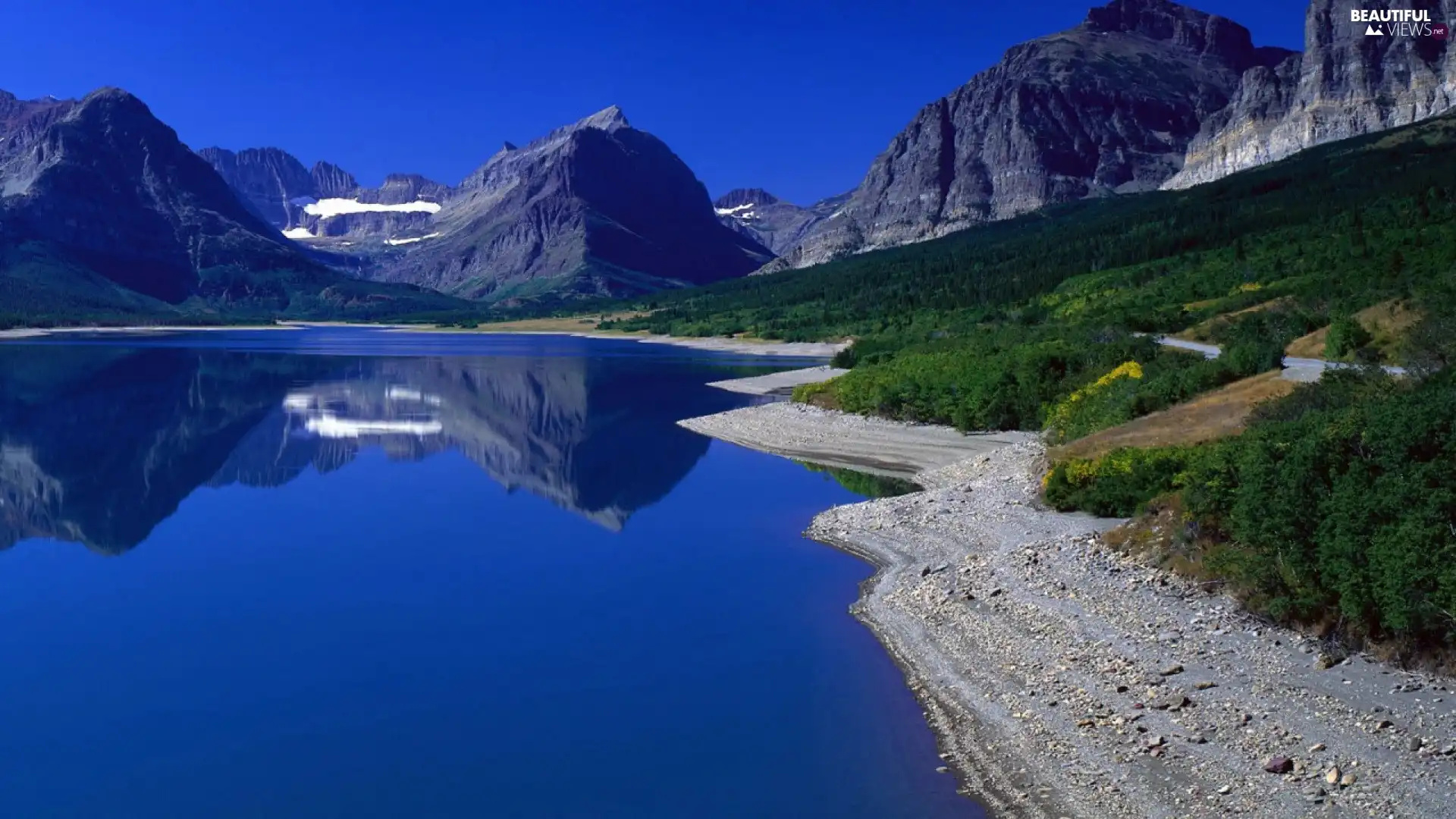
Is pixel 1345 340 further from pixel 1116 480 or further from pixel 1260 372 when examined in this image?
pixel 1116 480

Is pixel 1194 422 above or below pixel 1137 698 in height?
above

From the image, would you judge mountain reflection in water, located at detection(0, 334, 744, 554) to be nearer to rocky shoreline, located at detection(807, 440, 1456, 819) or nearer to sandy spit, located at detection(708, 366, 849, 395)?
sandy spit, located at detection(708, 366, 849, 395)

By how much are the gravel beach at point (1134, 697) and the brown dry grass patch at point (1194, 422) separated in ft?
14.7

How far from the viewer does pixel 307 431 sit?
262 ft

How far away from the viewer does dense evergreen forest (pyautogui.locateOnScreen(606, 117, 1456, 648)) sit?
2167cm

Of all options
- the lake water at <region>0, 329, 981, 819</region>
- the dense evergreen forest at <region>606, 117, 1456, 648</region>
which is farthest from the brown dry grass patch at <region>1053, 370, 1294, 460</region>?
the lake water at <region>0, 329, 981, 819</region>

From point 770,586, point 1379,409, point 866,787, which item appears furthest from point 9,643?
point 1379,409

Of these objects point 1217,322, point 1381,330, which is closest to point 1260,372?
point 1381,330

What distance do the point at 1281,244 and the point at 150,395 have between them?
364ft

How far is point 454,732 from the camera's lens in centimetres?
2344

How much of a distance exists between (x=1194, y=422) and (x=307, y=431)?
2422 inches

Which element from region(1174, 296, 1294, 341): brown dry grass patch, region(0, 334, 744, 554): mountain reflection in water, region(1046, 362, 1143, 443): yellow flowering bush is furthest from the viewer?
region(1174, 296, 1294, 341): brown dry grass patch

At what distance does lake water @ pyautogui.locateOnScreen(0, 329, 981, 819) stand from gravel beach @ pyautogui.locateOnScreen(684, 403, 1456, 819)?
1376 mm

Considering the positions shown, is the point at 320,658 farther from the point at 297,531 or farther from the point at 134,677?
the point at 297,531
